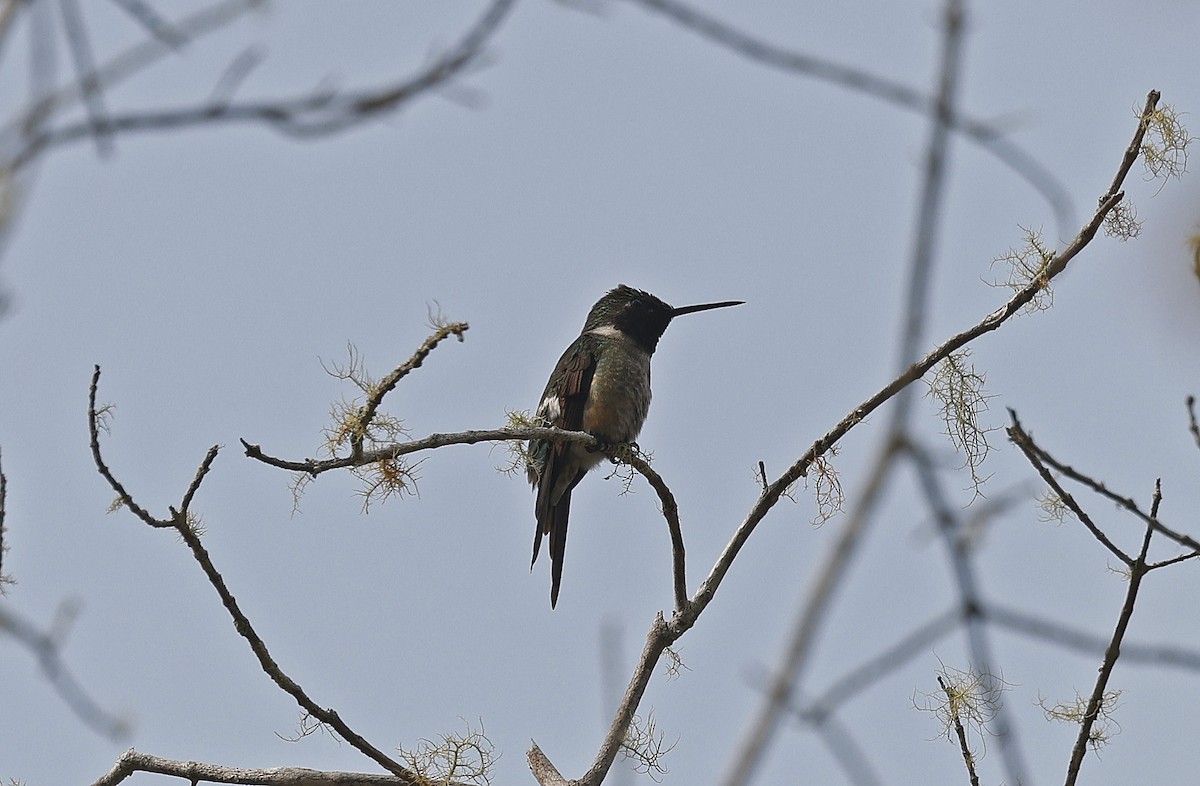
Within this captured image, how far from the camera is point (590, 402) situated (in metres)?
5.15

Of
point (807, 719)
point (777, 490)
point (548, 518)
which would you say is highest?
point (548, 518)

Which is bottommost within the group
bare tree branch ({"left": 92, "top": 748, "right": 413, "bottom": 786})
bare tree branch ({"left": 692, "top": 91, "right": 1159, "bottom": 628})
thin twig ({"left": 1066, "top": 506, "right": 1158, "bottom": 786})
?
bare tree branch ({"left": 92, "top": 748, "right": 413, "bottom": 786})

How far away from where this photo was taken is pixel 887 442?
3.17ft

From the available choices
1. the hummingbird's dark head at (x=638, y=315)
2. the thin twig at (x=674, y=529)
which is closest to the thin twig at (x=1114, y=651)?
the thin twig at (x=674, y=529)

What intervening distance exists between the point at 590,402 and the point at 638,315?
91 cm

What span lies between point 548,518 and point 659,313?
4.76 feet

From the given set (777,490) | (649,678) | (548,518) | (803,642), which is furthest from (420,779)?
(803,642)

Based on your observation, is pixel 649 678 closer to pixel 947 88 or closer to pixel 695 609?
pixel 695 609

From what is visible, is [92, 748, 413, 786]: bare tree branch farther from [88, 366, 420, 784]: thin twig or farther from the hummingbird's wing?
the hummingbird's wing

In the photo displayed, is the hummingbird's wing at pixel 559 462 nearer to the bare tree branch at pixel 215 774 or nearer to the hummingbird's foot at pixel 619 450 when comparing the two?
the hummingbird's foot at pixel 619 450

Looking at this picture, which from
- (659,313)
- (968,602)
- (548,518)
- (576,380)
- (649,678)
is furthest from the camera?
(659,313)

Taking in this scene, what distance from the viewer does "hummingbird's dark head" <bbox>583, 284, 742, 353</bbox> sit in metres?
5.89

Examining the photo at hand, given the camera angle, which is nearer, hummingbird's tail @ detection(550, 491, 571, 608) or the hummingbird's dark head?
hummingbird's tail @ detection(550, 491, 571, 608)

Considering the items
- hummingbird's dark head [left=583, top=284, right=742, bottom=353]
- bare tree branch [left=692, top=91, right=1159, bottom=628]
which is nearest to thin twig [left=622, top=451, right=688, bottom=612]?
bare tree branch [left=692, top=91, right=1159, bottom=628]
